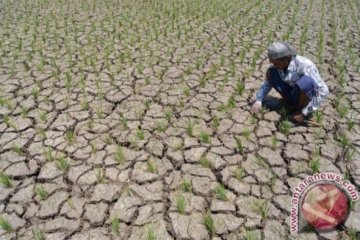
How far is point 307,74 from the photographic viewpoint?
339 cm

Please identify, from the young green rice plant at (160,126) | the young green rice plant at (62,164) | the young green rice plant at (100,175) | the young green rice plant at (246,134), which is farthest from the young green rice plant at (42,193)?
the young green rice plant at (246,134)

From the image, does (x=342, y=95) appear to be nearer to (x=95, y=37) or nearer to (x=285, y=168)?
(x=285, y=168)

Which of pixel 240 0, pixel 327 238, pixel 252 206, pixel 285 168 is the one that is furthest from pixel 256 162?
pixel 240 0

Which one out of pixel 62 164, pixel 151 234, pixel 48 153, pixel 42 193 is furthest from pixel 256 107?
pixel 42 193

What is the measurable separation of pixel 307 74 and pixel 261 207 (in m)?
1.47

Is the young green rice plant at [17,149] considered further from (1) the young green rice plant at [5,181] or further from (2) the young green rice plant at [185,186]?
(2) the young green rice plant at [185,186]

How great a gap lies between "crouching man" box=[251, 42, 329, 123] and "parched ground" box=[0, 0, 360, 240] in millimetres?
241

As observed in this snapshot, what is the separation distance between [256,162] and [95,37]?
4.13m

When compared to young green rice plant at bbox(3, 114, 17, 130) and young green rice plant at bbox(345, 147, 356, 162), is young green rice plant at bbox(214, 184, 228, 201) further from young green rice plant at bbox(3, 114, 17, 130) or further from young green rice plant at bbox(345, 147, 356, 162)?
young green rice plant at bbox(3, 114, 17, 130)

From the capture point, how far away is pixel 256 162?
10.4ft

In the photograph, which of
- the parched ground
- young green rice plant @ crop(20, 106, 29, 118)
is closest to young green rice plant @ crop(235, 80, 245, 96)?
the parched ground

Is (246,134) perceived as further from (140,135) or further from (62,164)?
(62,164)

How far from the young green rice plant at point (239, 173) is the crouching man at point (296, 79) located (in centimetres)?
91

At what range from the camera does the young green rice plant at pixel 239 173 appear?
3014 millimetres
